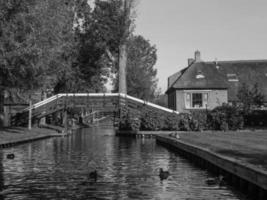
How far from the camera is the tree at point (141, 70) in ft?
322

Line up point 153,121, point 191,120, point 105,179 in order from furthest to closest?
1. point 153,121
2. point 191,120
3. point 105,179

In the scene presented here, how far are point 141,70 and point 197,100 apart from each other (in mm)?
31363

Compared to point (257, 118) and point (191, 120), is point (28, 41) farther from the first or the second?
point (257, 118)

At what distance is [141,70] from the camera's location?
328ft

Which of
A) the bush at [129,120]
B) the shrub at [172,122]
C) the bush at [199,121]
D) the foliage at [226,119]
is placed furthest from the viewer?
the bush at [129,120]

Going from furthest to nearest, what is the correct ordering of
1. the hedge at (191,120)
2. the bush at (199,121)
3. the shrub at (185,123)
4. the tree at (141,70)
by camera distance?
the tree at (141,70) → the shrub at (185,123) → the bush at (199,121) → the hedge at (191,120)

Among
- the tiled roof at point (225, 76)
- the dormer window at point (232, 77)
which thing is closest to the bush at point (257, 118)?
the tiled roof at point (225, 76)

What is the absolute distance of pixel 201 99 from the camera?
69812 millimetres

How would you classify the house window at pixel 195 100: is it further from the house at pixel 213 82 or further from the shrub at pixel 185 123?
the shrub at pixel 185 123

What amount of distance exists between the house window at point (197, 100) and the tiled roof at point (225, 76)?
1.14 m

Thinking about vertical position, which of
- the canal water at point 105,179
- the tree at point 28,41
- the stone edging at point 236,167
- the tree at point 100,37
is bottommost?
the canal water at point 105,179

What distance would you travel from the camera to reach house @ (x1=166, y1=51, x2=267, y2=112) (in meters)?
69.5

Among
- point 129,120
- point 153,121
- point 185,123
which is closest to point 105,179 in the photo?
point 185,123

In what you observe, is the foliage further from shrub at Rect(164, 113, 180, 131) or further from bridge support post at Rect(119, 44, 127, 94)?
bridge support post at Rect(119, 44, 127, 94)
